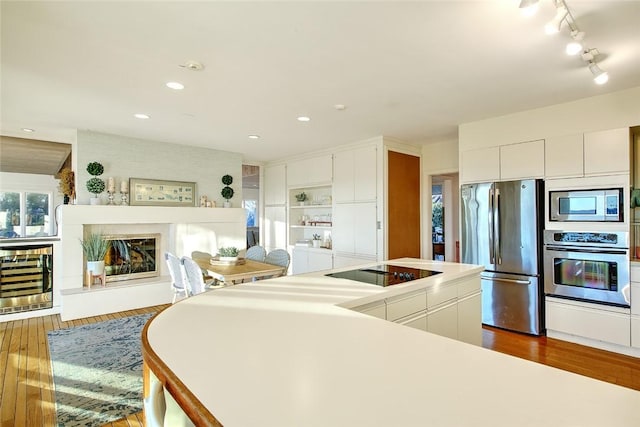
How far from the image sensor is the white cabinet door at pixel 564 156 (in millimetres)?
3297

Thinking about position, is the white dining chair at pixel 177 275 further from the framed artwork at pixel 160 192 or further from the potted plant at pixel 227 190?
the potted plant at pixel 227 190

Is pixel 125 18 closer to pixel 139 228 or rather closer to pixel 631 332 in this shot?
pixel 139 228

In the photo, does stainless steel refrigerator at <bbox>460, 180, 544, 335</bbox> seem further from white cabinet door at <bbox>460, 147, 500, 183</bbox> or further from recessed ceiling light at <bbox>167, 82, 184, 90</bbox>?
A: recessed ceiling light at <bbox>167, 82, 184, 90</bbox>

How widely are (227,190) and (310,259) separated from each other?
1895mm

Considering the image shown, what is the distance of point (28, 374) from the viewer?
271 cm

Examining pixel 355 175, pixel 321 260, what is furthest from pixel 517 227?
pixel 321 260

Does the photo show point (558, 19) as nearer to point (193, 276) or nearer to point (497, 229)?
point (497, 229)

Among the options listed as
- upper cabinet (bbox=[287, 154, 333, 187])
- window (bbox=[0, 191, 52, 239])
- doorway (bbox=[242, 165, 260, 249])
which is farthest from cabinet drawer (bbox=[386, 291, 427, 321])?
window (bbox=[0, 191, 52, 239])

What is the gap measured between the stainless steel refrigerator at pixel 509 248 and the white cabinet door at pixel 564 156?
0.62ft

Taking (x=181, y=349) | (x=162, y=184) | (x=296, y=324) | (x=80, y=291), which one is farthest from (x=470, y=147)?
(x=80, y=291)

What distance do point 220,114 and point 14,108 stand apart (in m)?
2.08

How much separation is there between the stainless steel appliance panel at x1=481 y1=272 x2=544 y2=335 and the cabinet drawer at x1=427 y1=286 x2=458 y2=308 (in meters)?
1.61

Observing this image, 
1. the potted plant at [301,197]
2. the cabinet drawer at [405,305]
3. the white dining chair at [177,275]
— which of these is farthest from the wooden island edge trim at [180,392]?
the potted plant at [301,197]

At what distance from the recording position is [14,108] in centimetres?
345
